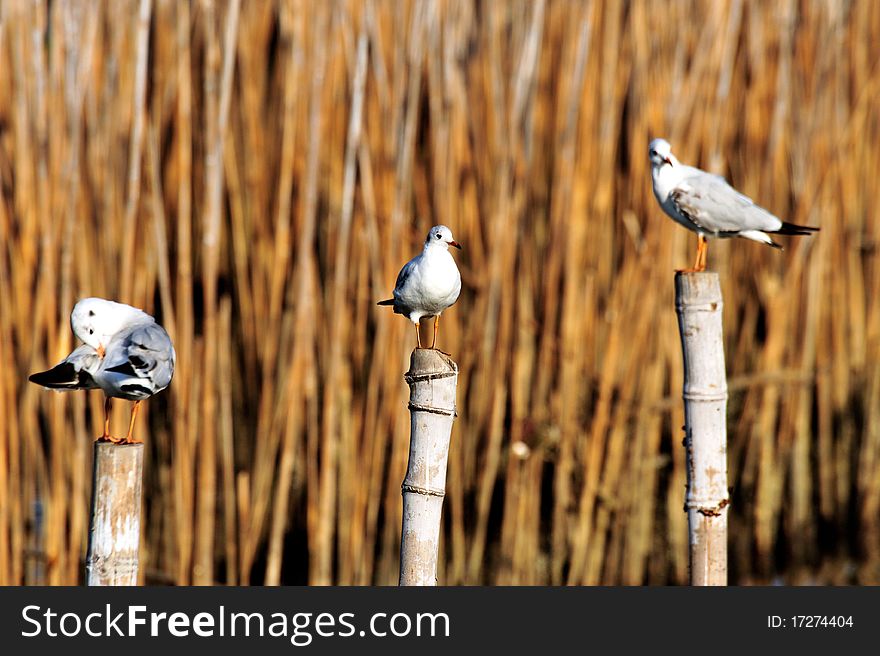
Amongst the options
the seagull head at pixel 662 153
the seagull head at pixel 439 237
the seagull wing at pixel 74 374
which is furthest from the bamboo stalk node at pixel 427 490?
the seagull head at pixel 662 153

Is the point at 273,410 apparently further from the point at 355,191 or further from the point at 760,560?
the point at 760,560

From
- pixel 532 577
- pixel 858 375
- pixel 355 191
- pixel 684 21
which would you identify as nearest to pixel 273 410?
pixel 355 191

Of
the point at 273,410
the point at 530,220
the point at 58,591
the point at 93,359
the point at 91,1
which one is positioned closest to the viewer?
the point at 93,359

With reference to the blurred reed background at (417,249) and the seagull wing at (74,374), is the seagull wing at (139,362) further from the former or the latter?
the blurred reed background at (417,249)

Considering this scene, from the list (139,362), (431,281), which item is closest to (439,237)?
(431,281)

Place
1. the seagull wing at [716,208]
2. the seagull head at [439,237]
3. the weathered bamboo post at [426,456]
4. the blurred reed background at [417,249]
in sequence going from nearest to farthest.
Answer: the weathered bamboo post at [426,456]
the seagull head at [439,237]
the seagull wing at [716,208]
the blurred reed background at [417,249]

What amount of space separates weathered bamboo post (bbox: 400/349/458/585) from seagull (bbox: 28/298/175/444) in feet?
1.26

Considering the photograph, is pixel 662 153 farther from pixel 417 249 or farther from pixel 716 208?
pixel 417 249

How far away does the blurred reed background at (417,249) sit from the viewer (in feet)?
8.58

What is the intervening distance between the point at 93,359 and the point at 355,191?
135cm

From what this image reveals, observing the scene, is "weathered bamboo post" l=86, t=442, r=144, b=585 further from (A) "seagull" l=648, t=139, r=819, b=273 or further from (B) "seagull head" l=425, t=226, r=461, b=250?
(A) "seagull" l=648, t=139, r=819, b=273

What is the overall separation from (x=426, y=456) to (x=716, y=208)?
0.76 metres

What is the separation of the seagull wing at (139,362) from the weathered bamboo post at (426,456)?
377 millimetres

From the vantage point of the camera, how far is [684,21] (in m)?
2.96
